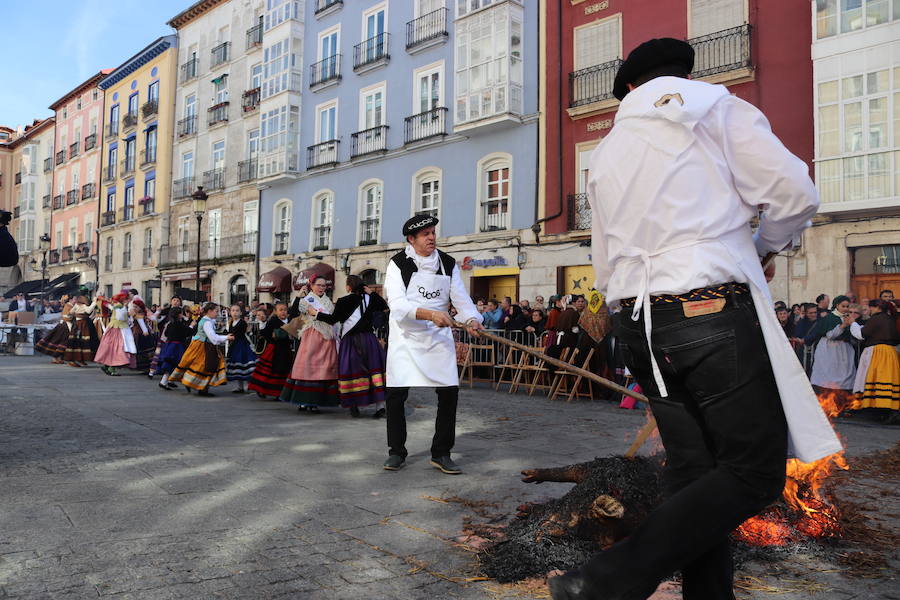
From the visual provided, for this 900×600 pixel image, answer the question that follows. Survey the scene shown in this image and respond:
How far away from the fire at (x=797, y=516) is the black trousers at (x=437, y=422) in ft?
7.86

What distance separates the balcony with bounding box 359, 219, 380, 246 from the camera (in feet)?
86.9

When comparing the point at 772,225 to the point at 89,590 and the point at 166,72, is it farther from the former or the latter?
the point at 166,72

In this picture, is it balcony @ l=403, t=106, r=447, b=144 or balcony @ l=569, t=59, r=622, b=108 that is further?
balcony @ l=403, t=106, r=447, b=144

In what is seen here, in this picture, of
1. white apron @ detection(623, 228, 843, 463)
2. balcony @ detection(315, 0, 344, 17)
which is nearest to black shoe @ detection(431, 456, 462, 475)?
white apron @ detection(623, 228, 843, 463)

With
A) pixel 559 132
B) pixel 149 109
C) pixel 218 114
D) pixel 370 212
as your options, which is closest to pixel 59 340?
pixel 370 212

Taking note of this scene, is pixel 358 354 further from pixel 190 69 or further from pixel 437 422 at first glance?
pixel 190 69

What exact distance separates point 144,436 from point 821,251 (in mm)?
14213

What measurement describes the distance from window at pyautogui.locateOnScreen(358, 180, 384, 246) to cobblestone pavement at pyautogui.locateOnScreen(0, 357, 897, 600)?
59.3ft

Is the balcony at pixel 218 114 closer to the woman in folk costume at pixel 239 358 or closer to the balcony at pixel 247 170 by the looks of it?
the balcony at pixel 247 170

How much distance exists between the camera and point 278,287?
96.0ft

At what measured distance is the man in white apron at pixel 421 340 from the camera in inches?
213

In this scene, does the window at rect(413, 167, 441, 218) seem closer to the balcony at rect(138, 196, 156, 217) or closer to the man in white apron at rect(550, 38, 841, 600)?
the balcony at rect(138, 196, 156, 217)

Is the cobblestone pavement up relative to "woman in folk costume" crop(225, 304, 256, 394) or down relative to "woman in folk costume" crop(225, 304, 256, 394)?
down

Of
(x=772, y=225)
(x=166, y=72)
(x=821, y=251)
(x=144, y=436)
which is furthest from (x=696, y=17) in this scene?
(x=166, y=72)
